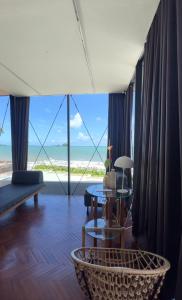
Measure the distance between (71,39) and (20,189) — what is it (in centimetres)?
317

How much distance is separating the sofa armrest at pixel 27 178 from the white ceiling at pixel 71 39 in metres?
2.20

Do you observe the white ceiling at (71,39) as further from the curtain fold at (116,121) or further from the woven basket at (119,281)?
the woven basket at (119,281)

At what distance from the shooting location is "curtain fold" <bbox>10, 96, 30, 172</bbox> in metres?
5.61

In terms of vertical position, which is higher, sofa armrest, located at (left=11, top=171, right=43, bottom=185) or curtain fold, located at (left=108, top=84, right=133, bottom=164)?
curtain fold, located at (left=108, top=84, right=133, bottom=164)

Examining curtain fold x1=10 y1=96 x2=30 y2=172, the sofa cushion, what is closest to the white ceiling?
curtain fold x1=10 y1=96 x2=30 y2=172

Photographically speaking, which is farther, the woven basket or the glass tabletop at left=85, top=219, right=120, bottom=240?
the glass tabletop at left=85, top=219, right=120, bottom=240

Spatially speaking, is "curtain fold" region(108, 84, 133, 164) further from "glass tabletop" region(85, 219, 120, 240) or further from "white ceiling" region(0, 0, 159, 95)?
"glass tabletop" region(85, 219, 120, 240)

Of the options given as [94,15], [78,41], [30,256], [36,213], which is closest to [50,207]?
[36,213]

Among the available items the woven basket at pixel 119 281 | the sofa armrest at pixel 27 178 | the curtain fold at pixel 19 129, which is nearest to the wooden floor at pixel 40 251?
the sofa armrest at pixel 27 178

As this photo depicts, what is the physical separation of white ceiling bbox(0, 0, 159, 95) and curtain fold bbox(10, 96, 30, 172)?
1.56 m

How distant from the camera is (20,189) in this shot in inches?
167

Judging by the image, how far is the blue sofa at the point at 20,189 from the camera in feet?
11.3

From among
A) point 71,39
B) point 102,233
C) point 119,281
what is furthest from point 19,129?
point 119,281

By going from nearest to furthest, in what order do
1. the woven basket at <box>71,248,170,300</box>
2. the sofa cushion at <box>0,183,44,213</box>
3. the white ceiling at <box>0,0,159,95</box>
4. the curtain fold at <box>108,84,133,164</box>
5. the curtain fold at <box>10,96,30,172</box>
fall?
Result: the woven basket at <box>71,248,170,300</box> < the white ceiling at <box>0,0,159,95</box> < the sofa cushion at <box>0,183,44,213</box> < the curtain fold at <box>108,84,133,164</box> < the curtain fold at <box>10,96,30,172</box>
